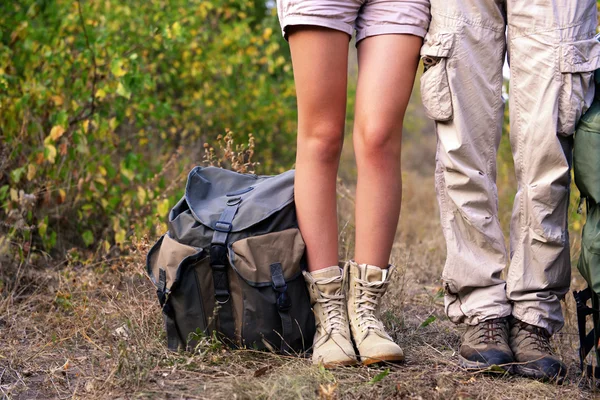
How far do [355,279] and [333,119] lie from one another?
562mm

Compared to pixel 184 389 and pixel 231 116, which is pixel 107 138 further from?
pixel 184 389

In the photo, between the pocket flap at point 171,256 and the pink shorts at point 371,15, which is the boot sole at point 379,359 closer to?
the pocket flap at point 171,256

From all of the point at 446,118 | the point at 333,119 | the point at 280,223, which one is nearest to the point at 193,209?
the point at 280,223

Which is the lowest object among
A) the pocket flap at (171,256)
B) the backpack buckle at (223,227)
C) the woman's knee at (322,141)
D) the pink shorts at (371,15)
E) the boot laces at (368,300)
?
the boot laces at (368,300)

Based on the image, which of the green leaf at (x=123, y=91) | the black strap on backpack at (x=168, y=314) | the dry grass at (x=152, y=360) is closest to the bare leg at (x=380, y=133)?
the dry grass at (x=152, y=360)

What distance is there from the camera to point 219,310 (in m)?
2.36

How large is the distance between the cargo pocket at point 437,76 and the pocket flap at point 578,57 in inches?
13.2

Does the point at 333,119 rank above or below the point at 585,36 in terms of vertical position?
below

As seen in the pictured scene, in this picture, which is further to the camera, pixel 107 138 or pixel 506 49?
pixel 107 138

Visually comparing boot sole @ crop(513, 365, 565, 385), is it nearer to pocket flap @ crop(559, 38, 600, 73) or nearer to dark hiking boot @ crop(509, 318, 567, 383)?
dark hiking boot @ crop(509, 318, 567, 383)

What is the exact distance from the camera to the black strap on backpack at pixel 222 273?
2.32m

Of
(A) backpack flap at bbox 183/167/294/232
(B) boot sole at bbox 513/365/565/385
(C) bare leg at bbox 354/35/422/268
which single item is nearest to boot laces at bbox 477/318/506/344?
(B) boot sole at bbox 513/365/565/385

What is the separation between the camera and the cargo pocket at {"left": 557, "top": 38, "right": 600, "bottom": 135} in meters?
2.04

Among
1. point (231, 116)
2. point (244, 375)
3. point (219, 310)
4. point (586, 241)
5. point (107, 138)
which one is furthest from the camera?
point (231, 116)
